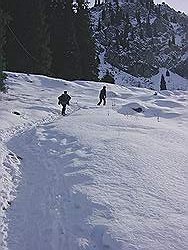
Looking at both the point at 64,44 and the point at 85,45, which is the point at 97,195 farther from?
the point at 85,45

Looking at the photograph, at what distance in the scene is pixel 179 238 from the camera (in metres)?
8.00

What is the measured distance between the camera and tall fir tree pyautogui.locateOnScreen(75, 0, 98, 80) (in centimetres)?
4900

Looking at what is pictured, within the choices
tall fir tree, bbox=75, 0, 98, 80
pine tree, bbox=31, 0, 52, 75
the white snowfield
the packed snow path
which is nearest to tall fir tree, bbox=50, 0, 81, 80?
tall fir tree, bbox=75, 0, 98, 80

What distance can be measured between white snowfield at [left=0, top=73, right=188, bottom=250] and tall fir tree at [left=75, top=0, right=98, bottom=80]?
30.1 metres

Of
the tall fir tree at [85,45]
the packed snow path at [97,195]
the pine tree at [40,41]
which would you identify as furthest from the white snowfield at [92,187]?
the tall fir tree at [85,45]

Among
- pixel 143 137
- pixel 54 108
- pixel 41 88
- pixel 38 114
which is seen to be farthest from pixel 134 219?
pixel 41 88

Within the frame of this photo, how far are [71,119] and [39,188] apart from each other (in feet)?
35.3

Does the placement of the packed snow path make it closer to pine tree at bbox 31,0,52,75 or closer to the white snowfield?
the white snowfield

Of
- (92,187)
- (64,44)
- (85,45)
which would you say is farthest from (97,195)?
(85,45)

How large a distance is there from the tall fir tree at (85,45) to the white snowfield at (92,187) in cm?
3006

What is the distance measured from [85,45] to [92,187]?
134 ft

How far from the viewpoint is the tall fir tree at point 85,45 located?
49000 millimetres

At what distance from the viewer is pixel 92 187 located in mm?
10242

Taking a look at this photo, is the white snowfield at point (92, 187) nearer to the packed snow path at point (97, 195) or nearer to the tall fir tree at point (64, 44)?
the packed snow path at point (97, 195)
